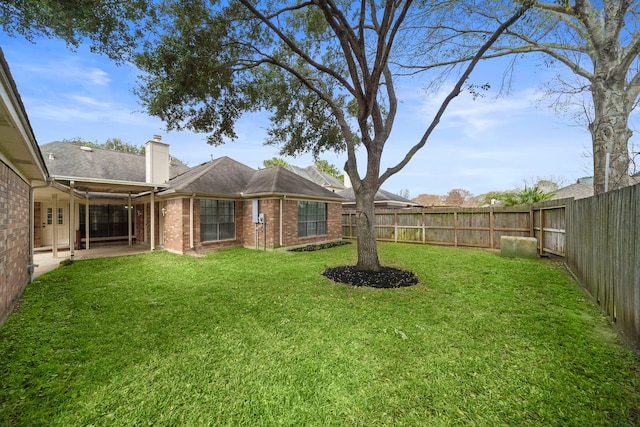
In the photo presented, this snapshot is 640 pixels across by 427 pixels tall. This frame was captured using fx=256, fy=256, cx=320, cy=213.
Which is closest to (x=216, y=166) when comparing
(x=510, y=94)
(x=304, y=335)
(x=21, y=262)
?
(x=21, y=262)

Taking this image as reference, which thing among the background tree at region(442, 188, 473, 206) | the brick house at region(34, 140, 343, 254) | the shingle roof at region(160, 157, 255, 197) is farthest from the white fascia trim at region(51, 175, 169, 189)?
the background tree at region(442, 188, 473, 206)

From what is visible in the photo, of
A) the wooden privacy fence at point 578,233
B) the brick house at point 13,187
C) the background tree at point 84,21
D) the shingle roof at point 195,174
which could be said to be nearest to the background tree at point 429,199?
the wooden privacy fence at point 578,233

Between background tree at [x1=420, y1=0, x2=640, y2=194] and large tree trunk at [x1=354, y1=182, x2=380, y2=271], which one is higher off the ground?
background tree at [x1=420, y1=0, x2=640, y2=194]

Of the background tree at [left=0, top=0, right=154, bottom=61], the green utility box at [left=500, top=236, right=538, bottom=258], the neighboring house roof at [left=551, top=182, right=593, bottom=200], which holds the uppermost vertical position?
the background tree at [left=0, top=0, right=154, bottom=61]

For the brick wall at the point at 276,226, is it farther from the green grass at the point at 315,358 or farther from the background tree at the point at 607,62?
the background tree at the point at 607,62

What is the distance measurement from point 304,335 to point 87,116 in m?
17.3

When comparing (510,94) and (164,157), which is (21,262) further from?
(510,94)

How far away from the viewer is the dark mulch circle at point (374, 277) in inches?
244

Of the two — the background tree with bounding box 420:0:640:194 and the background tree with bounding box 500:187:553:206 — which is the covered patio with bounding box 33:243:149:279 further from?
the background tree with bounding box 500:187:553:206

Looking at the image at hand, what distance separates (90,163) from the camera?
11.5m

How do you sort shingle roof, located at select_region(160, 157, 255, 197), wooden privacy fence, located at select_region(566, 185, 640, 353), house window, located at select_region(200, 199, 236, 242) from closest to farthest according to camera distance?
wooden privacy fence, located at select_region(566, 185, 640, 353) < shingle roof, located at select_region(160, 157, 255, 197) < house window, located at select_region(200, 199, 236, 242)

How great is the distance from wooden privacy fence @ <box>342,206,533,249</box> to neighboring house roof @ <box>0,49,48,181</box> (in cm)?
1316

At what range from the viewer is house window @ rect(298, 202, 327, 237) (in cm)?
1294

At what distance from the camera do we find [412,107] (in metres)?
10.1
